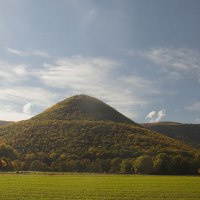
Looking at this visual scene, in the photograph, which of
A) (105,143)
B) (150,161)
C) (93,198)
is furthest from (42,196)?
(105,143)

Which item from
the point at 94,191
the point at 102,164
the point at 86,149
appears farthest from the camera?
the point at 86,149

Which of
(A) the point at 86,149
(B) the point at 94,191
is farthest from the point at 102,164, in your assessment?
(B) the point at 94,191

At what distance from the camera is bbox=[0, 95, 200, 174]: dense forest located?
114 meters

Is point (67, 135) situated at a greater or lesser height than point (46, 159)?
greater

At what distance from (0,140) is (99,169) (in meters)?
58.1

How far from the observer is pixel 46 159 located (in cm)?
13425

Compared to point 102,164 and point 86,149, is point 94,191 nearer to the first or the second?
point 102,164

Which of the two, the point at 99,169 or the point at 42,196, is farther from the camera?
the point at 99,169

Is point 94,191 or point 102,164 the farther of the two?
point 102,164

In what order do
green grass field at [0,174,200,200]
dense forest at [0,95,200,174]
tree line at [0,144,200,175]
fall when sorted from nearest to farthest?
green grass field at [0,174,200,200]
tree line at [0,144,200,175]
dense forest at [0,95,200,174]

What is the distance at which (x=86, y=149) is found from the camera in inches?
5851

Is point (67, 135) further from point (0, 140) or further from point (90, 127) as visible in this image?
point (0, 140)

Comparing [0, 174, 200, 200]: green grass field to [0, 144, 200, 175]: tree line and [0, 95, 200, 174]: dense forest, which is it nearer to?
[0, 144, 200, 175]: tree line

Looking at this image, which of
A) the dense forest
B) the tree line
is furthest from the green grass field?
the dense forest
